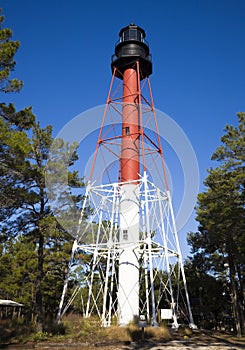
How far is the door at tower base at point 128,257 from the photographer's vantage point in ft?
48.0

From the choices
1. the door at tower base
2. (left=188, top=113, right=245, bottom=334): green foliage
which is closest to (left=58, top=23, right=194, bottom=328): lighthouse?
the door at tower base

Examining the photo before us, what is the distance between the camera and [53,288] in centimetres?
2703

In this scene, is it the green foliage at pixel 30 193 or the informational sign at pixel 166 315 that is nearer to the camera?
the green foliage at pixel 30 193

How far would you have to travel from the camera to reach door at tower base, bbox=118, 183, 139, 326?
14641 mm

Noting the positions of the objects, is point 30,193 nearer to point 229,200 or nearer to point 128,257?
point 128,257

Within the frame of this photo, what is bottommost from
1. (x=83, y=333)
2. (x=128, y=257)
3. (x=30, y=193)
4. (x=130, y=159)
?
(x=83, y=333)

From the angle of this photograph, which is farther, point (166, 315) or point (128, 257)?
point (166, 315)

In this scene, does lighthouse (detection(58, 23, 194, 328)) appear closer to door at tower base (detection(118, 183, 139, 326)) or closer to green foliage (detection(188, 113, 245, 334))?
door at tower base (detection(118, 183, 139, 326))

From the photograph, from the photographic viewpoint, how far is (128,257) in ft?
50.4

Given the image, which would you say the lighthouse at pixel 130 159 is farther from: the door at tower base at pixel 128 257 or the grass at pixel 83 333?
the grass at pixel 83 333

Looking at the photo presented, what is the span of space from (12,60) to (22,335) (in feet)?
35.8

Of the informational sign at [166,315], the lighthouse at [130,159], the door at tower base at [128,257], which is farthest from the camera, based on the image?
the informational sign at [166,315]

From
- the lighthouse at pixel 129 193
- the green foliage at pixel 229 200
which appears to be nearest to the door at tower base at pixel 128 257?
the lighthouse at pixel 129 193

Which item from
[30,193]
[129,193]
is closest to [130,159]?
[129,193]
